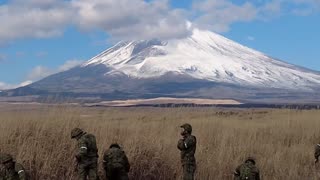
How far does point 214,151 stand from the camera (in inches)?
495

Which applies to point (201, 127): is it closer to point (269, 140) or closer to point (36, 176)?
point (269, 140)

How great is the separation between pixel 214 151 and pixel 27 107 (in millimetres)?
4182

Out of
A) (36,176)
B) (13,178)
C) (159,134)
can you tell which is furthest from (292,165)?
(13,178)

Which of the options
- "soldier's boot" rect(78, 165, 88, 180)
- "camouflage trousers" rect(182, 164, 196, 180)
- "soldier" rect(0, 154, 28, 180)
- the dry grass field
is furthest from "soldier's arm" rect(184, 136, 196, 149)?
"soldier" rect(0, 154, 28, 180)

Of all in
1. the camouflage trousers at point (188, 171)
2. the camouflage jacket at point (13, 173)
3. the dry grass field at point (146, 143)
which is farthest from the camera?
the camouflage trousers at point (188, 171)

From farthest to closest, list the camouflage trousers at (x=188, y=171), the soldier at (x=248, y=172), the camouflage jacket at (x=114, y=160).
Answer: the camouflage trousers at (x=188, y=171), the camouflage jacket at (x=114, y=160), the soldier at (x=248, y=172)

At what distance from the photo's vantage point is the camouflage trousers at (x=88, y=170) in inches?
346

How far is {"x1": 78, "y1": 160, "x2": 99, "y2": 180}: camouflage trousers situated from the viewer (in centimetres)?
880

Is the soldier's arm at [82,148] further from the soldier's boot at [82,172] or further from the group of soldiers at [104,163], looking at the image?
the soldier's boot at [82,172]

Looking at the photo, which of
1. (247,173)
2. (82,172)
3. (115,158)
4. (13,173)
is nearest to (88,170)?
(82,172)

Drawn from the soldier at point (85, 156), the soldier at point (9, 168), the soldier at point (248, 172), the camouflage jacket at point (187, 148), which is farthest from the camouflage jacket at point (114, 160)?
the soldier at point (248, 172)

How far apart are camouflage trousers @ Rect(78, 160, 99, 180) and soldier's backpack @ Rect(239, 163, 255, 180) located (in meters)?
2.25

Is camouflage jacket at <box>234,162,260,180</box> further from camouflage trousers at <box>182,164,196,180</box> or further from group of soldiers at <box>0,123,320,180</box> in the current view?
camouflage trousers at <box>182,164,196,180</box>

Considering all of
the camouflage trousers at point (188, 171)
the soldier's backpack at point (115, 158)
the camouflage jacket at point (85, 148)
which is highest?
the camouflage jacket at point (85, 148)
